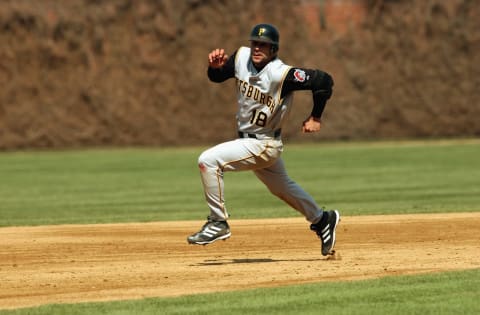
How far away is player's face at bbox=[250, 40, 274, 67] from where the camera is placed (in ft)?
28.7

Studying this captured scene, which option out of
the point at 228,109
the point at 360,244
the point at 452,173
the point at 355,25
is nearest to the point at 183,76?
the point at 228,109

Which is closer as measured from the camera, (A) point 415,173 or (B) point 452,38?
(A) point 415,173

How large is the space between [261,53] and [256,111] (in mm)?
483

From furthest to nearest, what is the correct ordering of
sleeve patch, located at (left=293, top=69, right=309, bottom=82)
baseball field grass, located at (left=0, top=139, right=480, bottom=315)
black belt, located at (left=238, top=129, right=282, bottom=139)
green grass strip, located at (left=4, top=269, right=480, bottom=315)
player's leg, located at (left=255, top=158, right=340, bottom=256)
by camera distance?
player's leg, located at (left=255, top=158, right=340, bottom=256) → black belt, located at (left=238, top=129, right=282, bottom=139) → sleeve patch, located at (left=293, top=69, right=309, bottom=82) → baseball field grass, located at (left=0, top=139, right=480, bottom=315) → green grass strip, located at (left=4, top=269, right=480, bottom=315)

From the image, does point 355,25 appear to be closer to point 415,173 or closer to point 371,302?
point 415,173

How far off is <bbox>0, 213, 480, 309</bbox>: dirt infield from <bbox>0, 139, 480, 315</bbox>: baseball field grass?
0.52m

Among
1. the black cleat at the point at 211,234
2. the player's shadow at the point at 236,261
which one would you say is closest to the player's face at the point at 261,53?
the black cleat at the point at 211,234

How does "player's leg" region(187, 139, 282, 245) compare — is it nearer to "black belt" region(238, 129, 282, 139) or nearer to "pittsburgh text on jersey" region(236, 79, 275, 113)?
"black belt" region(238, 129, 282, 139)

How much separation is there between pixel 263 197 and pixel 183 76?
18.2 m

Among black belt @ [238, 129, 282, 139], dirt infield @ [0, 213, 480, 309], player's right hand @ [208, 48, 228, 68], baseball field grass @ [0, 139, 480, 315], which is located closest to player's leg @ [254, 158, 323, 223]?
black belt @ [238, 129, 282, 139]

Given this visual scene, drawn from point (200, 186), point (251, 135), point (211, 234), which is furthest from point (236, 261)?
point (200, 186)

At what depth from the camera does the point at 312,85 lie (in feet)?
28.7

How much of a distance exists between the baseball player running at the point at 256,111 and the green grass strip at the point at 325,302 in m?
1.64

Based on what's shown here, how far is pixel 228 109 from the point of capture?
3525cm
